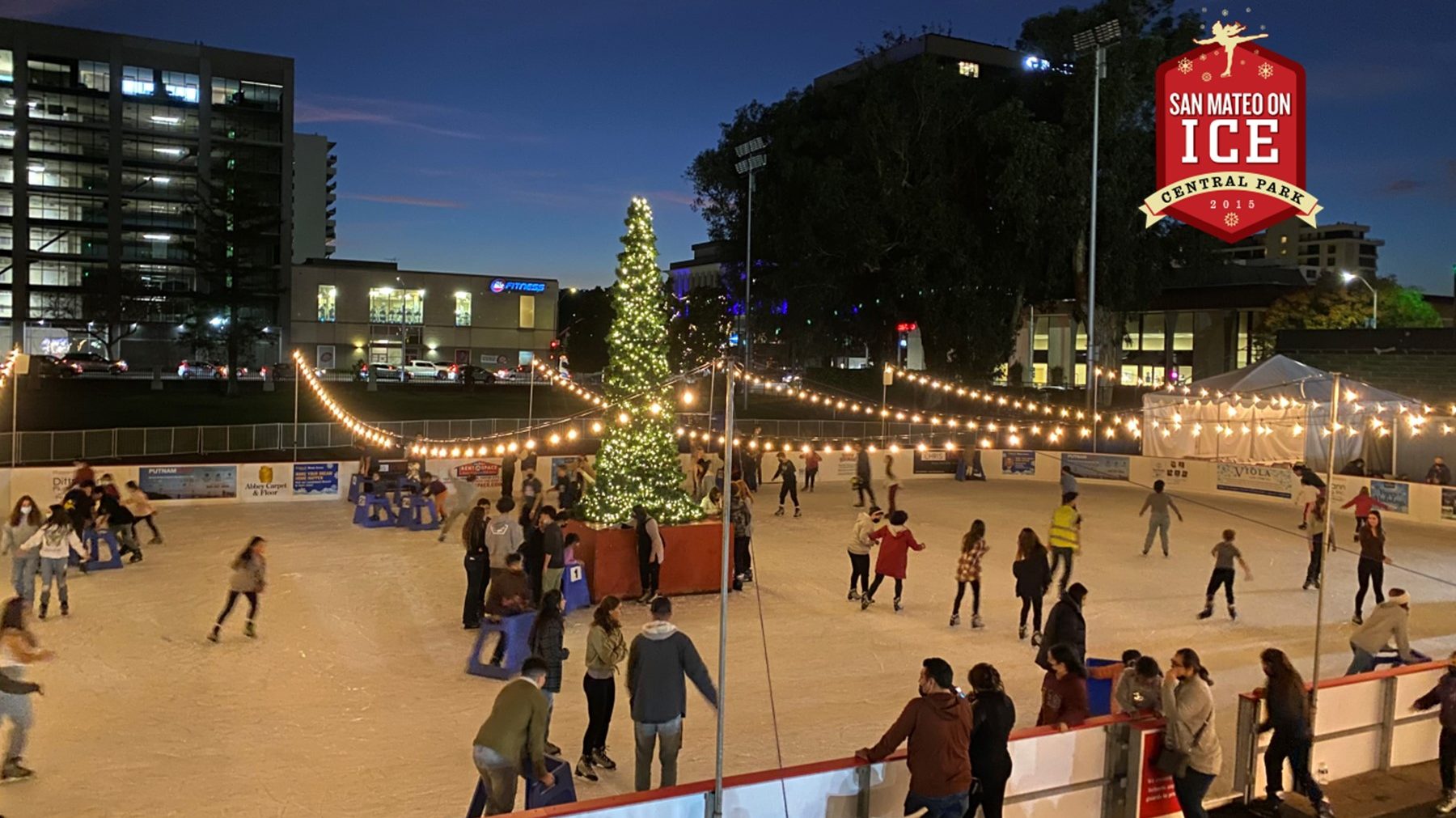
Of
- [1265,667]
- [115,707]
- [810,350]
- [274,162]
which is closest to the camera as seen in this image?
[1265,667]

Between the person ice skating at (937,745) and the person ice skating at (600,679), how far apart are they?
2468 millimetres

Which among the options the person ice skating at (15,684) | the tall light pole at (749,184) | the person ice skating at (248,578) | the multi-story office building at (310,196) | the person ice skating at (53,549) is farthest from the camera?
the multi-story office building at (310,196)

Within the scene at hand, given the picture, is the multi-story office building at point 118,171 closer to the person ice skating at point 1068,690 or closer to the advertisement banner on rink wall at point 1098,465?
the advertisement banner on rink wall at point 1098,465

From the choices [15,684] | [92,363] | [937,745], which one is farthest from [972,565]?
[92,363]

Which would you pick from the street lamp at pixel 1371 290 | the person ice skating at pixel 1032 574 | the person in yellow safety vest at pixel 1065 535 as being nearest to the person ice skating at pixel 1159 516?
the person in yellow safety vest at pixel 1065 535

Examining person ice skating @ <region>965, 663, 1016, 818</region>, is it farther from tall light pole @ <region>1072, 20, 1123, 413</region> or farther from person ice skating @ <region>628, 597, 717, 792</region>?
tall light pole @ <region>1072, 20, 1123, 413</region>

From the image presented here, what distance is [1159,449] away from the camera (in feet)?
112

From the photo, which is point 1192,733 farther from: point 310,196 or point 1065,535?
point 310,196

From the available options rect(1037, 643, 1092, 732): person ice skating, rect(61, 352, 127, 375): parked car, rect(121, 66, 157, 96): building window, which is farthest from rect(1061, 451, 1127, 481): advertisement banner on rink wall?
rect(121, 66, 157, 96): building window

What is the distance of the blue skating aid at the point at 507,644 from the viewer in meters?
10.7

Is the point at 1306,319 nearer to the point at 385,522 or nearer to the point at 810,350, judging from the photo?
the point at 810,350

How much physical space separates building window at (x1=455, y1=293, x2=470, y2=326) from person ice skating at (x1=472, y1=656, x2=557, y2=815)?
66308mm

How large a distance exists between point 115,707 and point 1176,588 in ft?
44.1

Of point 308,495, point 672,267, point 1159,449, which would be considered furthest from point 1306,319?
point 672,267
